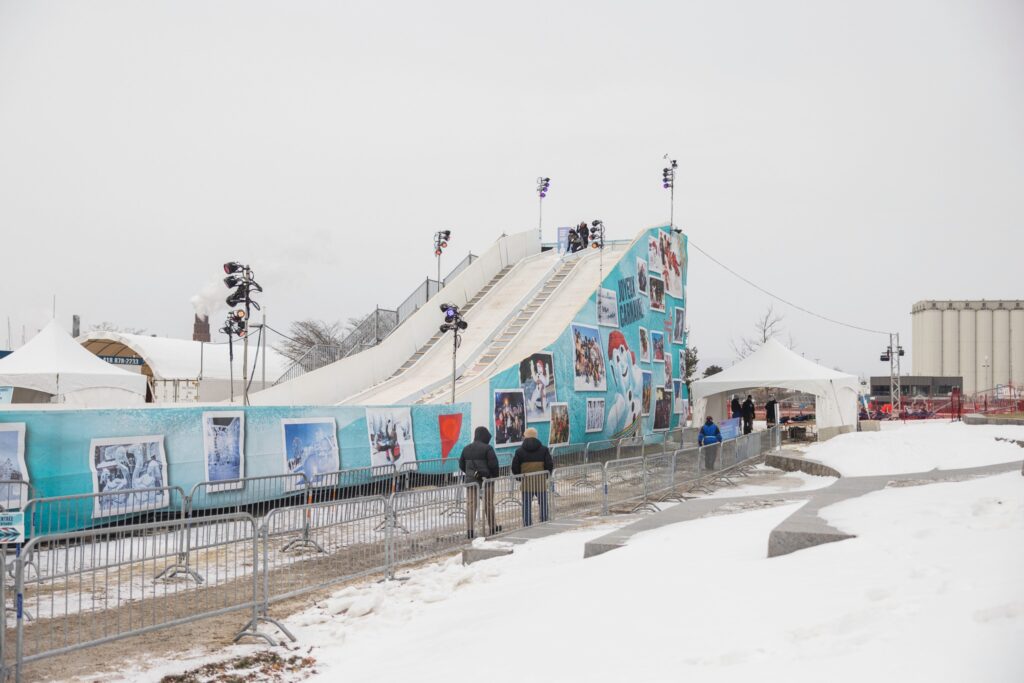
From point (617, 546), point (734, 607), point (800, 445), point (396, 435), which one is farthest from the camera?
point (800, 445)

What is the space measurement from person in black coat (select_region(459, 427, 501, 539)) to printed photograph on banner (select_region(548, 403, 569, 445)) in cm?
1382

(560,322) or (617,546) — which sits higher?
(560,322)

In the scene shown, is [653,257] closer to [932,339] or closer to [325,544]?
[325,544]

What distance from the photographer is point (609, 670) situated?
17.0ft

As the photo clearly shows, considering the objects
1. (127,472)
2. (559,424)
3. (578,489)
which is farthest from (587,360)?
(127,472)

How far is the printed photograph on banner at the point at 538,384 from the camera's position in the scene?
25812mm

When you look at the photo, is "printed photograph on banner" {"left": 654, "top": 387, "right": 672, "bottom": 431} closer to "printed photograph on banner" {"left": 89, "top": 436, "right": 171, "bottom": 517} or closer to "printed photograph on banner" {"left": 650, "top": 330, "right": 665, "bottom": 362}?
"printed photograph on banner" {"left": 650, "top": 330, "right": 665, "bottom": 362}

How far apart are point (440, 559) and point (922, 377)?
→ 392 ft

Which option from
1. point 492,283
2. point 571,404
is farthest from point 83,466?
point 492,283

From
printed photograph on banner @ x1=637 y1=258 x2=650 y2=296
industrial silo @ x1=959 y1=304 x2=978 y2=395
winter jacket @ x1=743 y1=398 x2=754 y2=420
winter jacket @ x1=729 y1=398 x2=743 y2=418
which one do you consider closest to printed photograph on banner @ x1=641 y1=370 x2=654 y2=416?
printed photograph on banner @ x1=637 y1=258 x2=650 y2=296

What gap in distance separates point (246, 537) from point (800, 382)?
28122 millimetres

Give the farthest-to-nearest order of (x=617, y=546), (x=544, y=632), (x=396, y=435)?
(x=396, y=435), (x=617, y=546), (x=544, y=632)

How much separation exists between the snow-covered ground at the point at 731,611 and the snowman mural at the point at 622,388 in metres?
22.3

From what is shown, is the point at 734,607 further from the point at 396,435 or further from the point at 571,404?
the point at 571,404
